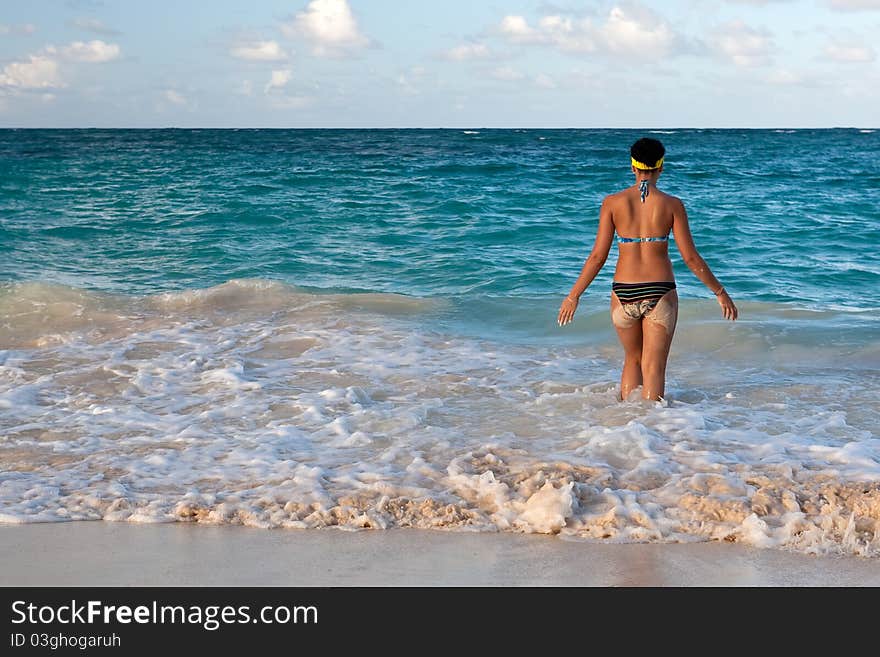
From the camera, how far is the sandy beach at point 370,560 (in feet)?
12.1

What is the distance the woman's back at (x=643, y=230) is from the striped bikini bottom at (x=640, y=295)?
36mm

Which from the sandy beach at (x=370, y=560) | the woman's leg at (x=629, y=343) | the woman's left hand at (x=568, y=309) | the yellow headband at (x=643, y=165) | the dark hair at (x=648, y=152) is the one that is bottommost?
the sandy beach at (x=370, y=560)

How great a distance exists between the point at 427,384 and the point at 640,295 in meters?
1.81

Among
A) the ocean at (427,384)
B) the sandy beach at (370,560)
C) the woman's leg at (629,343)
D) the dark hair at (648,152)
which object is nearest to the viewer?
the sandy beach at (370,560)

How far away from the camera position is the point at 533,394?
260 inches

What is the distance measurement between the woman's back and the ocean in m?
0.91

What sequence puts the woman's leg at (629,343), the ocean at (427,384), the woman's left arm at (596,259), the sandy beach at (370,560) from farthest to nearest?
the woman's leg at (629,343), the woman's left arm at (596,259), the ocean at (427,384), the sandy beach at (370,560)

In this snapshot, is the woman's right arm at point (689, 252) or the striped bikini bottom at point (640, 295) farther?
the striped bikini bottom at point (640, 295)

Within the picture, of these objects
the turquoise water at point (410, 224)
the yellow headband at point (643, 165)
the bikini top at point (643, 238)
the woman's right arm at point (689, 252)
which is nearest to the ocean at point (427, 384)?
the turquoise water at point (410, 224)

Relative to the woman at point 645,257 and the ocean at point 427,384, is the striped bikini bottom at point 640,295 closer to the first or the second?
the woman at point 645,257

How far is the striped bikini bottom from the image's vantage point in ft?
18.8

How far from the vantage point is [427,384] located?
22.5 feet

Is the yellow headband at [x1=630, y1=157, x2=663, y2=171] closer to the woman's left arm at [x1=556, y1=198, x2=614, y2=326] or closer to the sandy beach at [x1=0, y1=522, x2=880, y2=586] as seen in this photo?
the woman's left arm at [x1=556, y1=198, x2=614, y2=326]

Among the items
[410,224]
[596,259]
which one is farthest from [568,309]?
[410,224]
